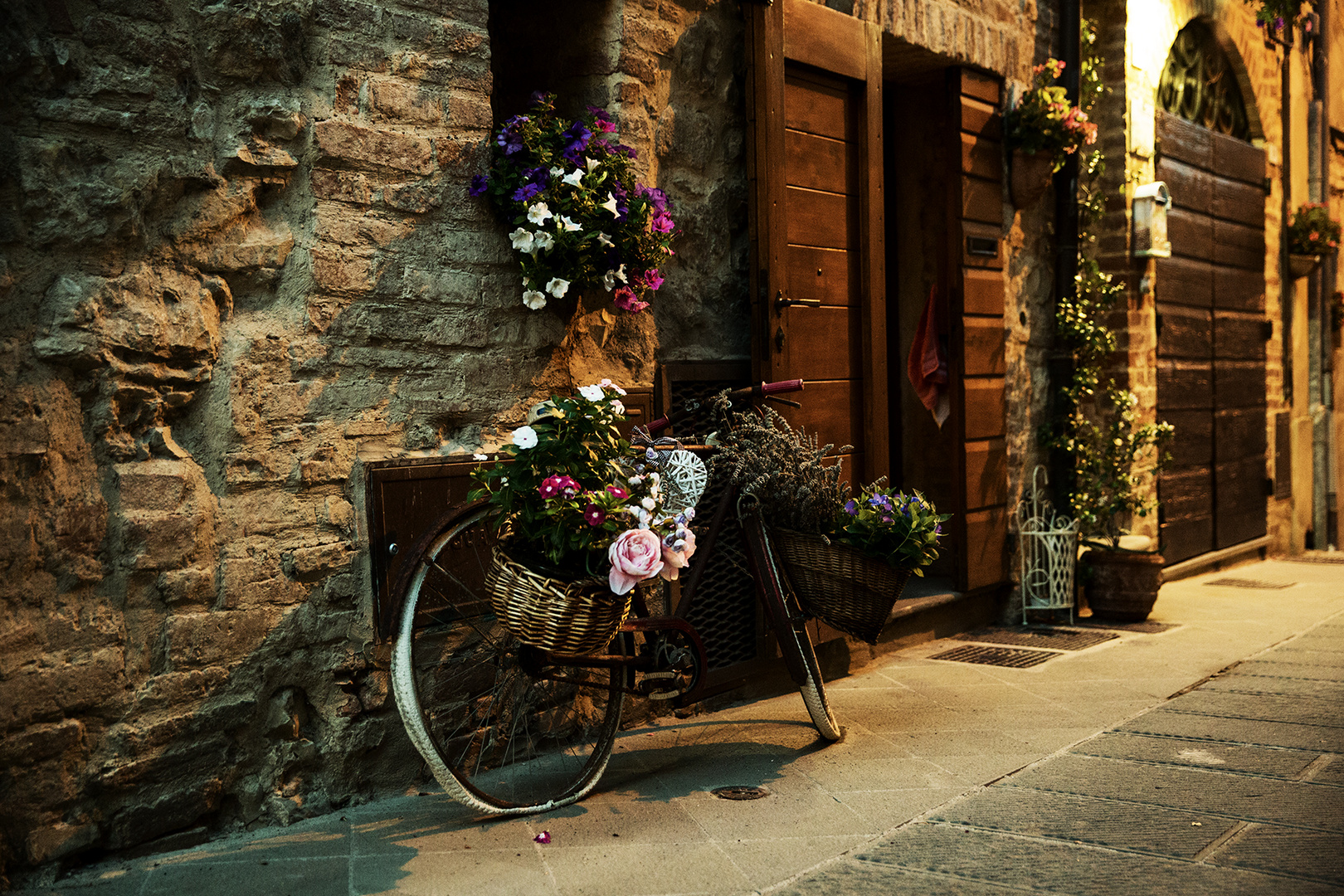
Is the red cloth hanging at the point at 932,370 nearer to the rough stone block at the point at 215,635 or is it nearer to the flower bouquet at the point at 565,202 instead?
the flower bouquet at the point at 565,202

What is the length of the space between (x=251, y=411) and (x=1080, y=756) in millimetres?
2632

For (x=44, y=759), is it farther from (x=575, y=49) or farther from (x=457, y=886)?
(x=575, y=49)

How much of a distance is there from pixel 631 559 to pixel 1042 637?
3.50 m

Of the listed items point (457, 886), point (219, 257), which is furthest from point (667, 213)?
point (457, 886)

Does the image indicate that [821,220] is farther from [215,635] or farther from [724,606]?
[215,635]

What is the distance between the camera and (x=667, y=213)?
377 cm

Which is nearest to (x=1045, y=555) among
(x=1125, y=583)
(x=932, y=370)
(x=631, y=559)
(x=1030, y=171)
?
(x=1125, y=583)

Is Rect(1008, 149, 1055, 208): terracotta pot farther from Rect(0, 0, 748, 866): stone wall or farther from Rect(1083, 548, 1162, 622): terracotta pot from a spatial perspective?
Rect(0, 0, 748, 866): stone wall

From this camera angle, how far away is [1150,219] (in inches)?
259

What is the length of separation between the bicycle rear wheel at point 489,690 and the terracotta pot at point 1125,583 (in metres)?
3.37

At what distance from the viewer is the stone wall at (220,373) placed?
265 cm

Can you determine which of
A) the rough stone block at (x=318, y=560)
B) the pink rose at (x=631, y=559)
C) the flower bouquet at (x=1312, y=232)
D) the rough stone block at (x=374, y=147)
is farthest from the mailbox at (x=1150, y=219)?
the rough stone block at (x=318, y=560)

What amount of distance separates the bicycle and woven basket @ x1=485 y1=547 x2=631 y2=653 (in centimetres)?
15

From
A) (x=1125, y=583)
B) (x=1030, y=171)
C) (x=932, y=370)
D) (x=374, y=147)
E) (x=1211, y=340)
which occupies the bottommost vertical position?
(x=1125, y=583)
